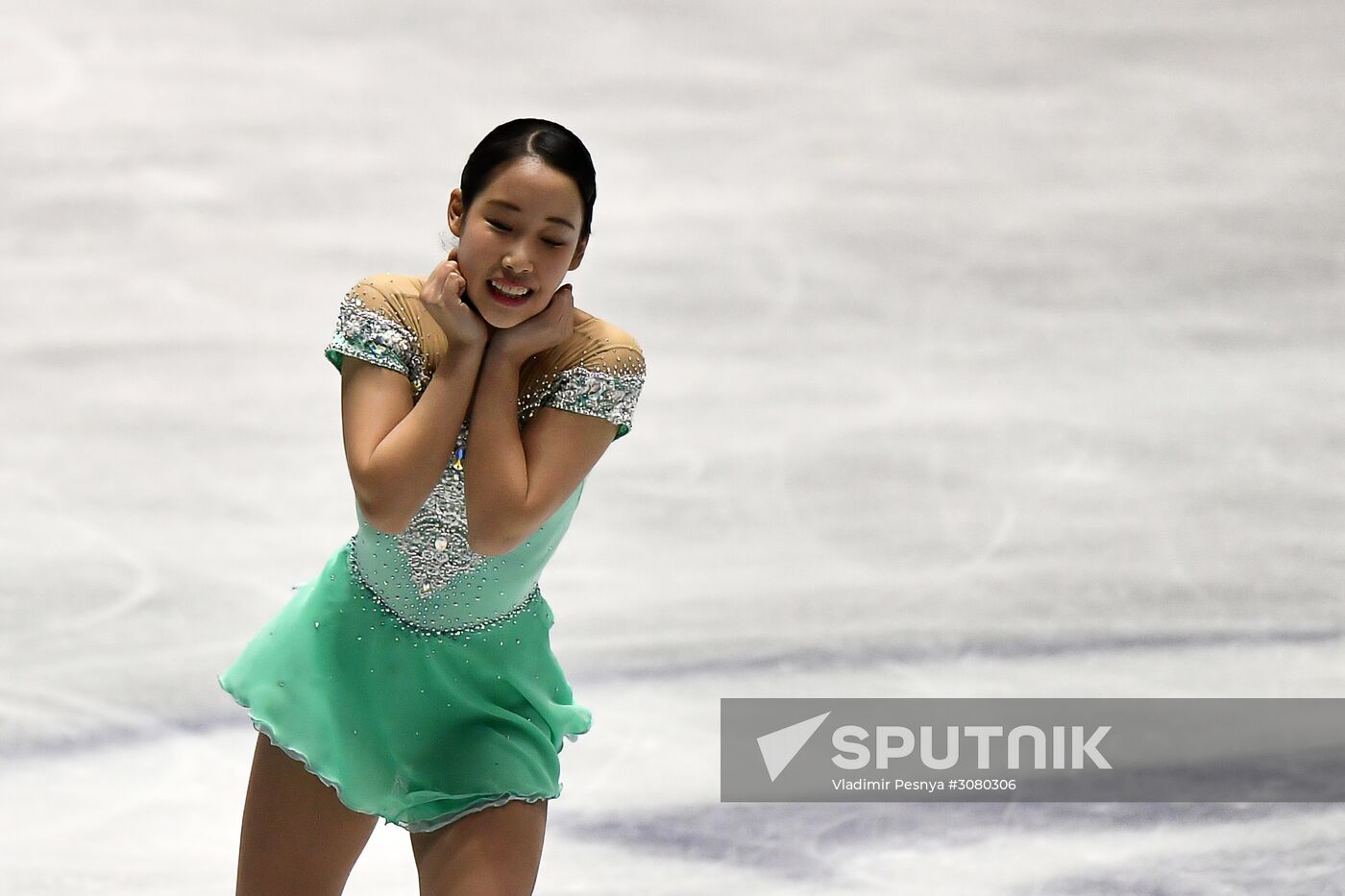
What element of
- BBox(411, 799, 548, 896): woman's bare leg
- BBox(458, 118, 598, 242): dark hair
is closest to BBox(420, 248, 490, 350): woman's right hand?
BBox(458, 118, 598, 242): dark hair

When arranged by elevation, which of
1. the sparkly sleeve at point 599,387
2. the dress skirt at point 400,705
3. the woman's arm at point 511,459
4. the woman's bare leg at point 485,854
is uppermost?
the sparkly sleeve at point 599,387

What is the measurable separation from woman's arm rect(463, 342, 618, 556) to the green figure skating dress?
4 centimetres

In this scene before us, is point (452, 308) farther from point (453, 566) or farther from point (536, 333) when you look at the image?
point (453, 566)

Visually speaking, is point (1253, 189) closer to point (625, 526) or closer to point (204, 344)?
point (625, 526)

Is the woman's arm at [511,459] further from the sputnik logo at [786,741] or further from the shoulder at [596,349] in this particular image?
the sputnik logo at [786,741]

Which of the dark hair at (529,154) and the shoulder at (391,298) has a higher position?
the dark hair at (529,154)

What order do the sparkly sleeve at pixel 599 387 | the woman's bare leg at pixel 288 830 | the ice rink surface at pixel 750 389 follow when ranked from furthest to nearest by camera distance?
the ice rink surface at pixel 750 389 < the woman's bare leg at pixel 288 830 < the sparkly sleeve at pixel 599 387

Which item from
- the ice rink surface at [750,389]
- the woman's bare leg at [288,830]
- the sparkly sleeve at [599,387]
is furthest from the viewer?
the ice rink surface at [750,389]

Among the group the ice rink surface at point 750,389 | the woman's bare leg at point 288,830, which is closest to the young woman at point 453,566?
the woman's bare leg at point 288,830

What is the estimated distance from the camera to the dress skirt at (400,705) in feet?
7.88

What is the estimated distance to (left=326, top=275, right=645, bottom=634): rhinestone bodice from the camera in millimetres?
2320

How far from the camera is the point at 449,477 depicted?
2357 millimetres

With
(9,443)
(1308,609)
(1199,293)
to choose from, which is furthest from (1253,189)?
(9,443)

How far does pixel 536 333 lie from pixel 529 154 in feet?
0.72
